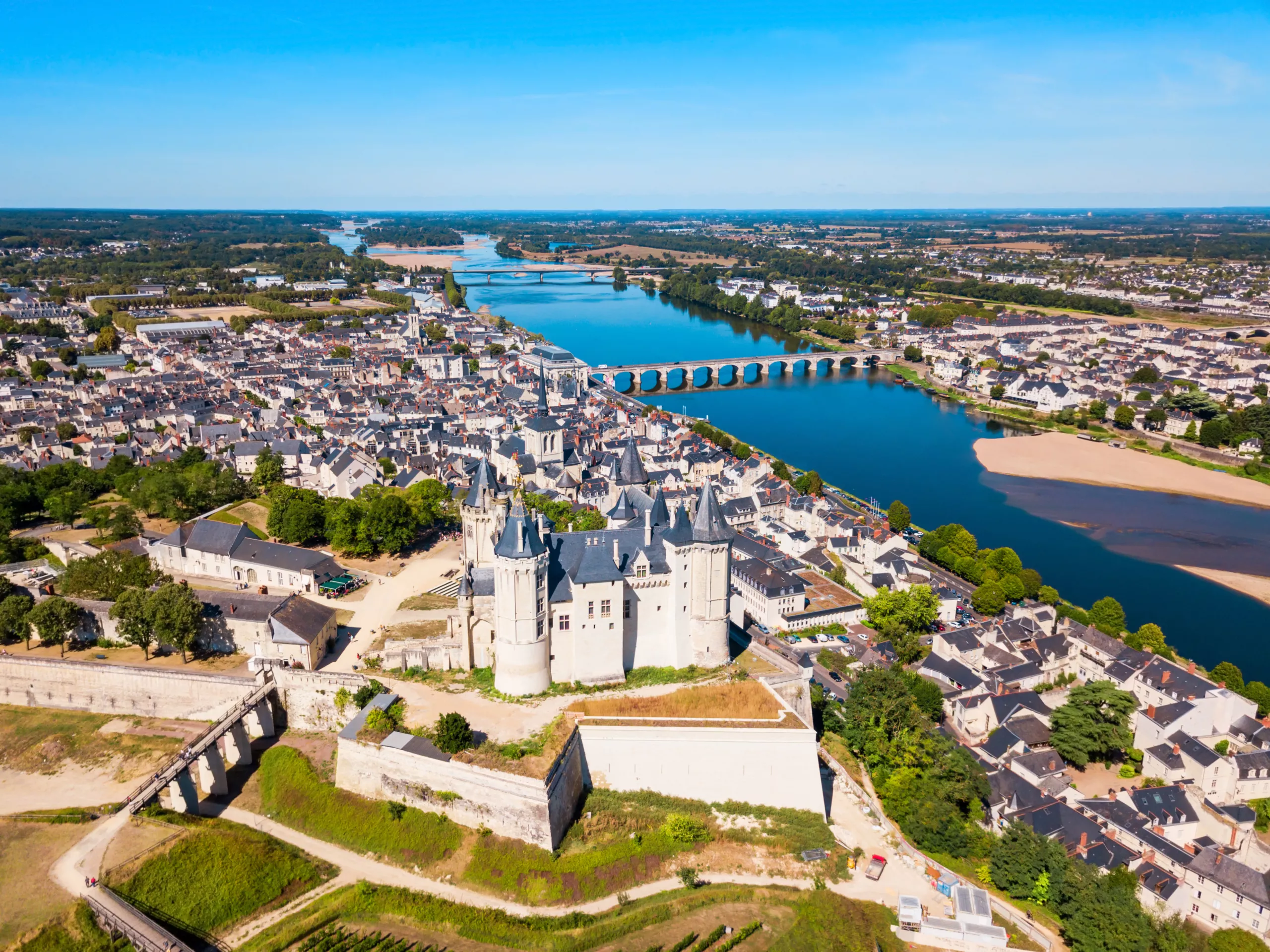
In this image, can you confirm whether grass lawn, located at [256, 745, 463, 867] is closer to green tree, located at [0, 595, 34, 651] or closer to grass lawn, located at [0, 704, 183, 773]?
grass lawn, located at [0, 704, 183, 773]

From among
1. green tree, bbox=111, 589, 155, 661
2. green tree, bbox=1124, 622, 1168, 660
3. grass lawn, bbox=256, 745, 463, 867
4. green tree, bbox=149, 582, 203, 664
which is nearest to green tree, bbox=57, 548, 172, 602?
green tree, bbox=111, 589, 155, 661

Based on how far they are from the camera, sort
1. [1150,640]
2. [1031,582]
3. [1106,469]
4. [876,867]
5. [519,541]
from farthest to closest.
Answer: [1106,469] < [1031,582] < [1150,640] < [519,541] < [876,867]

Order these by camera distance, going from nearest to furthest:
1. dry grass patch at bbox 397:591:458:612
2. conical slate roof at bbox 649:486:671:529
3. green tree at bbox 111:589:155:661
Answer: conical slate roof at bbox 649:486:671:529, green tree at bbox 111:589:155:661, dry grass patch at bbox 397:591:458:612

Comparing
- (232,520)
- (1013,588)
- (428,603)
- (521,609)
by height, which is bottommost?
(1013,588)

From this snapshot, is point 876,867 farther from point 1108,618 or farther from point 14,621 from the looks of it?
point 14,621

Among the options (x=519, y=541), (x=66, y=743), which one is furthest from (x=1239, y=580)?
(x=66, y=743)

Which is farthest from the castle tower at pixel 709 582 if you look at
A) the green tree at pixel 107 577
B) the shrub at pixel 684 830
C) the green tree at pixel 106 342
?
the green tree at pixel 106 342

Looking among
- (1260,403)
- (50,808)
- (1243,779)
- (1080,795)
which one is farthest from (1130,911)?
(1260,403)

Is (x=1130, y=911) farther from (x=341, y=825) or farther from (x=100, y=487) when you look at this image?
(x=100, y=487)
